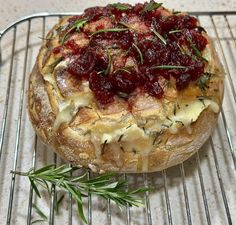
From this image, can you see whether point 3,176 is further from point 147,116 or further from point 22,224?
point 147,116

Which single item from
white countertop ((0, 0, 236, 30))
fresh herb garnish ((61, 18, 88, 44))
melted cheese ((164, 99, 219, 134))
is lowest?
melted cheese ((164, 99, 219, 134))

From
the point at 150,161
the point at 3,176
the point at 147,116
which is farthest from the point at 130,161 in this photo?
the point at 3,176

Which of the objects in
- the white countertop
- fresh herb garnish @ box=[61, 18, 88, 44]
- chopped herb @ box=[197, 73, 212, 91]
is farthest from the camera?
the white countertop

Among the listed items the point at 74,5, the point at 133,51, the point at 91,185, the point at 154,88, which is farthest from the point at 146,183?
the point at 74,5

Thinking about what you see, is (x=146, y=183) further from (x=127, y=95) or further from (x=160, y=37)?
(x=160, y=37)

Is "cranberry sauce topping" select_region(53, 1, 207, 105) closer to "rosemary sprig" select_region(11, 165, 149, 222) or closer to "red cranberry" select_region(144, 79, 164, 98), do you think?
"red cranberry" select_region(144, 79, 164, 98)

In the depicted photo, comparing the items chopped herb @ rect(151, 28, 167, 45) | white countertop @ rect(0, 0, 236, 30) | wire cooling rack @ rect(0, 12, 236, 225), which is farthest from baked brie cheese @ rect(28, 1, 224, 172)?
white countertop @ rect(0, 0, 236, 30)

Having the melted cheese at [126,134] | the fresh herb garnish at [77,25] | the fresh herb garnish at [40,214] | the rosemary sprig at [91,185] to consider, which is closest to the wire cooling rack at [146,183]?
the fresh herb garnish at [40,214]
